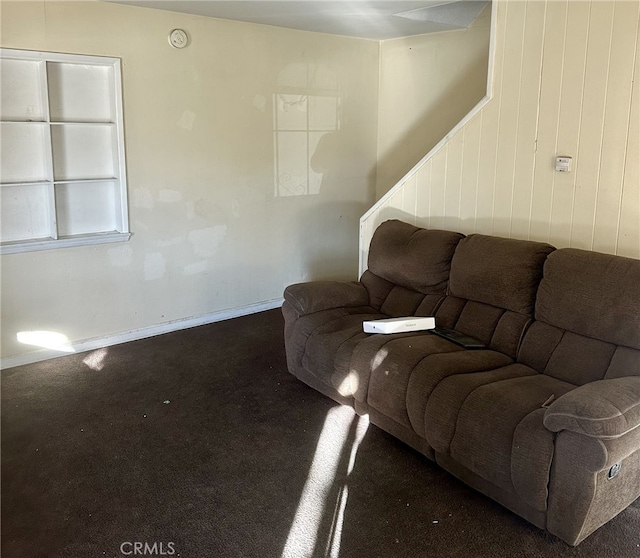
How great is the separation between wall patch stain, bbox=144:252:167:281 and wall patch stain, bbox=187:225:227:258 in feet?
0.88

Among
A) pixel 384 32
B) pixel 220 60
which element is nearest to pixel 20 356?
pixel 220 60

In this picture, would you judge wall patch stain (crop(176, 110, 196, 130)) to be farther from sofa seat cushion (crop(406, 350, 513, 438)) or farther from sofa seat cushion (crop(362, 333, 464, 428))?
sofa seat cushion (crop(406, 350, 513, 438))

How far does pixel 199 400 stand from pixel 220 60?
2515 millimetres

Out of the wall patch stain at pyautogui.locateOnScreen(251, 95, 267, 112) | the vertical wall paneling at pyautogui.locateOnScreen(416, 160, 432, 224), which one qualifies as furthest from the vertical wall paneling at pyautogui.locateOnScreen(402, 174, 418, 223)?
the wall patch stain at pyautogui.locateOnScreen(251, 95, 267, 112)

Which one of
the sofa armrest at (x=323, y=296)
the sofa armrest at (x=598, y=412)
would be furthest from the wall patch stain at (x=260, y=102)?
the sofa armrest at (x=598, y=412)

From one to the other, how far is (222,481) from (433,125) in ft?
11.6

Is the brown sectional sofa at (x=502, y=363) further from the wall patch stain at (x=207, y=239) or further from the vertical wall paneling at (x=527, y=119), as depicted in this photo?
the wall patch stain at (x=207, y=239)

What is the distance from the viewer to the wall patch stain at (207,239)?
14.4 feet

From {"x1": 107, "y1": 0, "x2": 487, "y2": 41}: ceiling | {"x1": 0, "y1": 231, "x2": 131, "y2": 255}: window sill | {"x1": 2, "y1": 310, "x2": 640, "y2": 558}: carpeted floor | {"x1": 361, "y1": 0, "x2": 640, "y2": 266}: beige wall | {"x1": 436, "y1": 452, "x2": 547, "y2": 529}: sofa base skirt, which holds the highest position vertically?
{"x1": 107, "y1": 0, "x2": 487, "y2": 41}: ceiling

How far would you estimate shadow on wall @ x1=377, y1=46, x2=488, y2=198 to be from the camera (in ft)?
14.8

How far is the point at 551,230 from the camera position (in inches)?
122

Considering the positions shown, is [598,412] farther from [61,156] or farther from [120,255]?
[61,156]

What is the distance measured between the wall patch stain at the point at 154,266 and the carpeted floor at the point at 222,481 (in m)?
0.85

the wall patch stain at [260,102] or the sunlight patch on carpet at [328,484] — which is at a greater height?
the wall patch stain at [260,102]
